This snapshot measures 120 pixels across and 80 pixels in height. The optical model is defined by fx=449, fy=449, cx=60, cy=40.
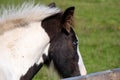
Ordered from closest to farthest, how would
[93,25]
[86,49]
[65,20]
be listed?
[65,20]
[86,49]
[93,25]

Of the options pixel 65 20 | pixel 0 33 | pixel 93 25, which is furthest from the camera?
pixel 93 25

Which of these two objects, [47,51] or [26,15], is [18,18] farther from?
[47,51]

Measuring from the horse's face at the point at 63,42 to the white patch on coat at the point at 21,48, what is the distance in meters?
0.09

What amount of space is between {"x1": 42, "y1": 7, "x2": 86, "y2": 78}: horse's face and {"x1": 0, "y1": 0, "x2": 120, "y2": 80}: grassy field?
2.35 m

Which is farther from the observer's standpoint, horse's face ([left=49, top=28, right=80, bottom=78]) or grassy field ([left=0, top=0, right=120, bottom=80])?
grassy field ([left=0, top=0, right=120, bottom=80])

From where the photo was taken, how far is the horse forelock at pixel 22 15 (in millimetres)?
4106

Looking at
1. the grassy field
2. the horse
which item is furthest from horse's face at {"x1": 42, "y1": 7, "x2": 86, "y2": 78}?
the grassy field

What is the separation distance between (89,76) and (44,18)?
0.70 metres

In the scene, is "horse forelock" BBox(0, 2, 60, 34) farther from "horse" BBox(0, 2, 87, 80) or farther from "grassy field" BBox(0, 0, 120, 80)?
"grassy field" BBox(0, 0, 120, 80)

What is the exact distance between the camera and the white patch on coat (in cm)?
396

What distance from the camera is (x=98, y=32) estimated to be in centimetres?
1143

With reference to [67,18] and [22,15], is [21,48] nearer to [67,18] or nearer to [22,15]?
[22,15]

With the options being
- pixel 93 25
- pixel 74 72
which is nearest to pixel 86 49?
pixel 93 25

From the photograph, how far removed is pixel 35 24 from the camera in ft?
13.8
